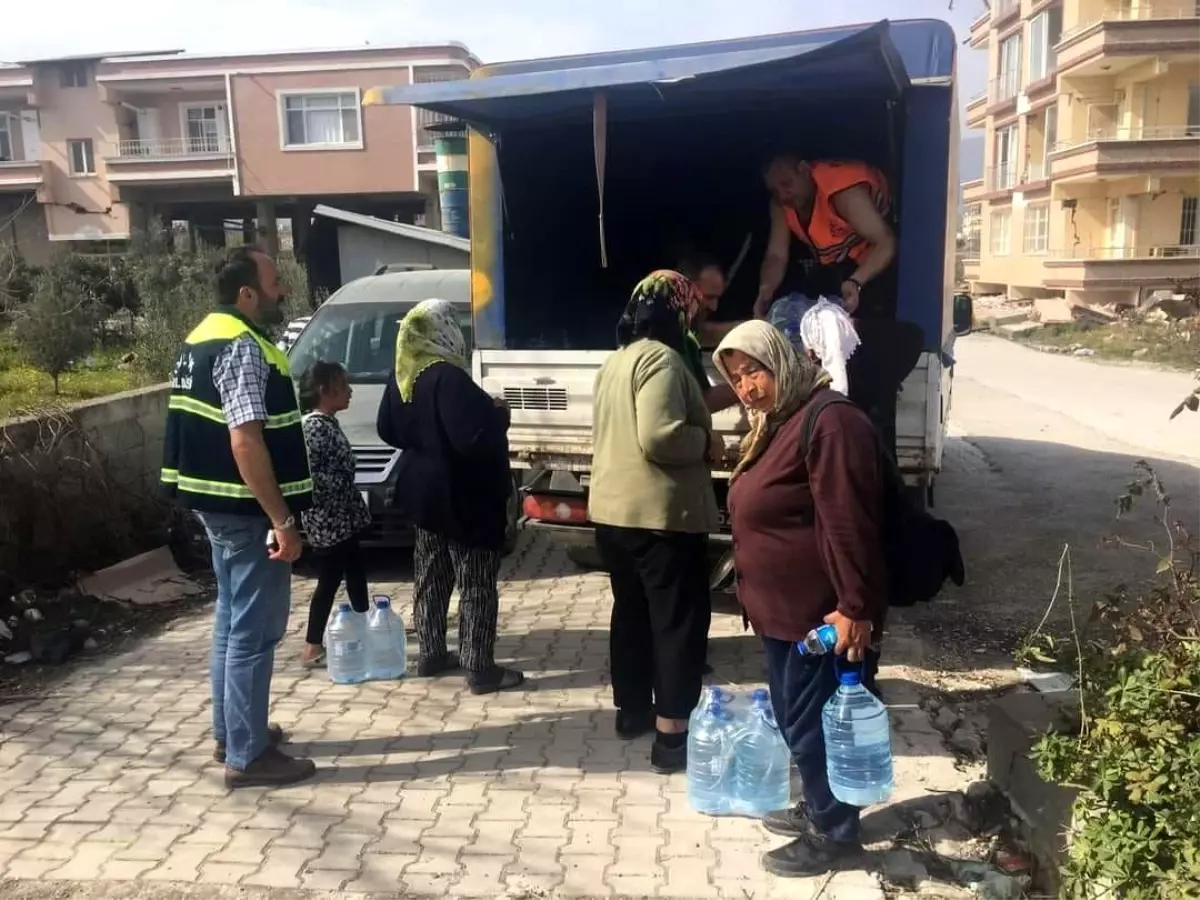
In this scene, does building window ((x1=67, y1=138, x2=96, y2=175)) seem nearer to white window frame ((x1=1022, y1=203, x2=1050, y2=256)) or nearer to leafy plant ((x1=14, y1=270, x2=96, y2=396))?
leafy plant ((x1=14, y1=270, x2=96, y2=396))

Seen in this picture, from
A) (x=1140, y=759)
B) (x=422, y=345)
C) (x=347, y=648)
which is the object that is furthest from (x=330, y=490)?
(x=1140, y=759)

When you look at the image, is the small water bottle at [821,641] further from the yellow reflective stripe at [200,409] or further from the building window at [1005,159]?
the building window at [1005,159]

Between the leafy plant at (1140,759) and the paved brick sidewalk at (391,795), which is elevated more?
the leafy plant at (1140,759)

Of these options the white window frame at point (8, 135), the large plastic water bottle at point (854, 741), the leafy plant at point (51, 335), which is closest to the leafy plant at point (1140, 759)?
the large plastic water bottle at point (854, 741)

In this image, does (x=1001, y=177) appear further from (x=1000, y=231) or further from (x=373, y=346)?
(x=373, y=346)

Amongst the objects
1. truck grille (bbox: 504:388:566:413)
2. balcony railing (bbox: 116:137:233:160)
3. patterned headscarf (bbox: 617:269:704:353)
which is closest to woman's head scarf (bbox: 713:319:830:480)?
patterned headscarf (bbox: 617:269:704:353)

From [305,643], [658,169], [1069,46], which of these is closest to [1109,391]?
[658,169]

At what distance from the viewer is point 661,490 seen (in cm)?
376

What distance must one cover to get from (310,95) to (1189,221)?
27706 millimetres

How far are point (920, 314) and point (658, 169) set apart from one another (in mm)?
2400

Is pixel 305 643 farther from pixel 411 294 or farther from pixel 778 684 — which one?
pixel 411 294

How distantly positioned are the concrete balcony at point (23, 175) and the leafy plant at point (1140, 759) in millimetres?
39696

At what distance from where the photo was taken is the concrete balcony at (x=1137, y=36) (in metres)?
28.6

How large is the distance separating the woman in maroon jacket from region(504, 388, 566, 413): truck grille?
7.31 ft
